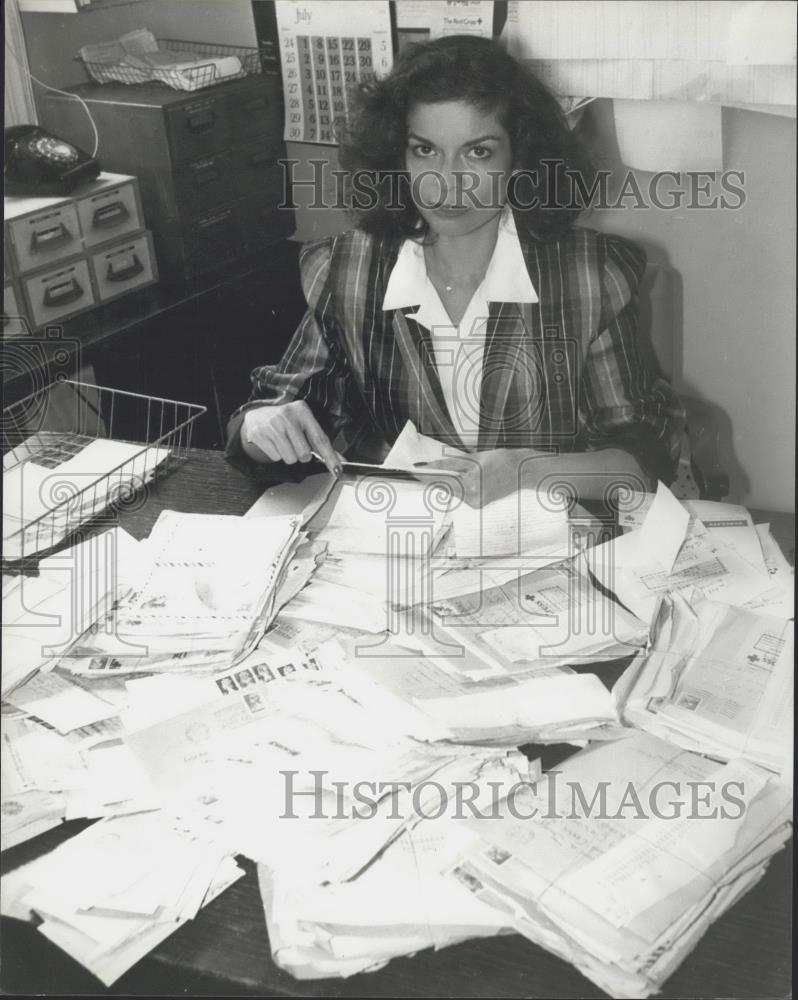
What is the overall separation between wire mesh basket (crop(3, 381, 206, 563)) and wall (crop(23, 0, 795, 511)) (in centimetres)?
26

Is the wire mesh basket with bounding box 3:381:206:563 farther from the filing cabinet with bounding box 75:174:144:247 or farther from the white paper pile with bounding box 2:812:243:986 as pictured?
the white paper pile with bounding box 2:812:243:986

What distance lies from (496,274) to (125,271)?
0.37m

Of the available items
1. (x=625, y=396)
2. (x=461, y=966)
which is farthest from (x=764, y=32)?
(x=461, y=966)

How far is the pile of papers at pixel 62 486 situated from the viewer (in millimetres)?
935

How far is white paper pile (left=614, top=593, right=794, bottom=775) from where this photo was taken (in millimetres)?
782

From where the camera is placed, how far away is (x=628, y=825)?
0.75m

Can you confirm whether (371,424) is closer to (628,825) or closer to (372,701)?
(372,701)

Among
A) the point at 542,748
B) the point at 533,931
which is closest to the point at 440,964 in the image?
the point at 533,931

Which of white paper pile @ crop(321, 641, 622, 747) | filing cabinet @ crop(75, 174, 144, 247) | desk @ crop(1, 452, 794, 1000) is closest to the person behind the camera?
desk @ crop(1, 452, 794, 1000)

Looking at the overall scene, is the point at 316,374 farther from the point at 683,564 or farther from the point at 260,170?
the point at 683,564

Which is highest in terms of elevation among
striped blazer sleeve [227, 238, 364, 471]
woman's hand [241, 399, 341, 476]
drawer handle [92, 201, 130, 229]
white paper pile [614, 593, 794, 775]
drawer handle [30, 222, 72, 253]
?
drawer handle [92, 201, 130, 229]

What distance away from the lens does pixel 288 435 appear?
0.95 meters

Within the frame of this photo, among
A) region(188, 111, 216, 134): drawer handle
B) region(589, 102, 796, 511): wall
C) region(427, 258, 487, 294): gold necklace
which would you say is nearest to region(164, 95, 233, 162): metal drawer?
region(188, 111, 216, 134): drawer handle

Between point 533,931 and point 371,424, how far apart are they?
0.51 meters
